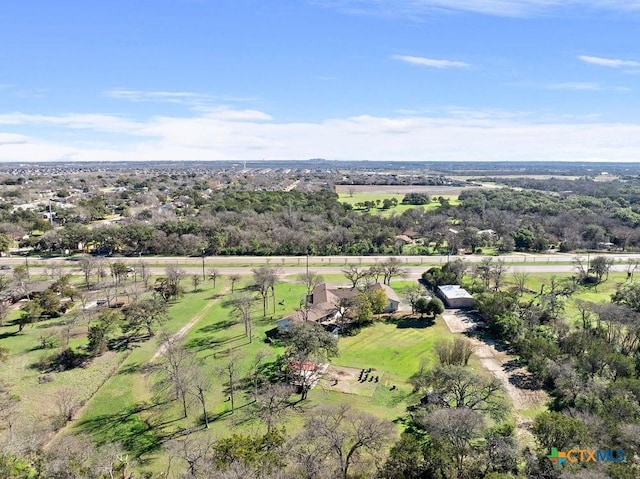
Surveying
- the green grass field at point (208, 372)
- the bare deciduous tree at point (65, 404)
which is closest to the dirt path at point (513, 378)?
the green grass field at point (208, 372)

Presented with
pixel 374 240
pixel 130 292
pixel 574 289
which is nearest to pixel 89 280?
pixel 130 292

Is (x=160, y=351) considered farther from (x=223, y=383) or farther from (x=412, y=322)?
(x=412, y=322)

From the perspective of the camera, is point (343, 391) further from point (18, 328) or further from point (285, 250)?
point (285, 250)

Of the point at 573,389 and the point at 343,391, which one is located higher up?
the point at 573,389

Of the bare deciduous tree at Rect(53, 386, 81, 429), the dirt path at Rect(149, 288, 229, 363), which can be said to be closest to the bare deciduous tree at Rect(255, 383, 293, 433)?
the dirt path at Rect(149, 288, 229, 363)

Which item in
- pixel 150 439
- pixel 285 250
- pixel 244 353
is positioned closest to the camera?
pixel 150 439

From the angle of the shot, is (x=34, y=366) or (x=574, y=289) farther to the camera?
(x=574, y=289)

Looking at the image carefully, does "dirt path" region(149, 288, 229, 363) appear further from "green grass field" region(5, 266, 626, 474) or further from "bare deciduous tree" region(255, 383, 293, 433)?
"bare deciduous tree" region(255, 383, 293, 433)

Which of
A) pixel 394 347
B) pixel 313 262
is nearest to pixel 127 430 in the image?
pixel 394 347
